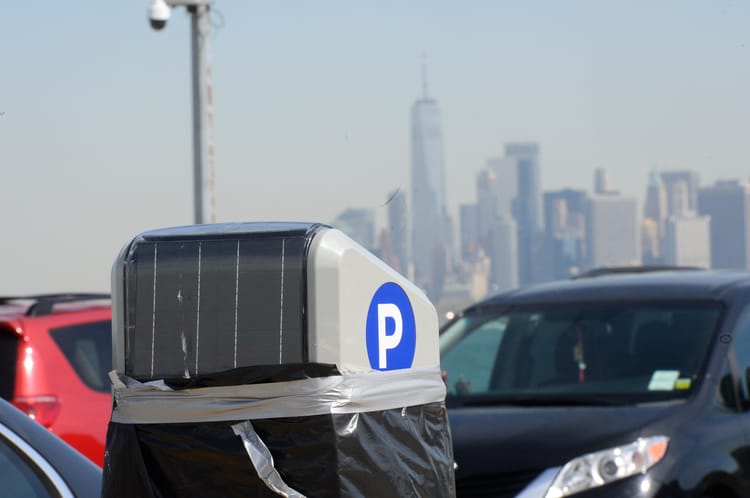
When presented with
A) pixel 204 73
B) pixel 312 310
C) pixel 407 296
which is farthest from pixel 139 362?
pixel 204 73

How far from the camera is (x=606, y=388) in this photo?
20.7ft

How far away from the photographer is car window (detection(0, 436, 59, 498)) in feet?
10.5

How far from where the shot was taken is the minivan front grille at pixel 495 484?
5496 mm

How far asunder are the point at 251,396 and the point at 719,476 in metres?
3.40

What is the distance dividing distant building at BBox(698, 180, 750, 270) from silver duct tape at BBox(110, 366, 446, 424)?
8719cm

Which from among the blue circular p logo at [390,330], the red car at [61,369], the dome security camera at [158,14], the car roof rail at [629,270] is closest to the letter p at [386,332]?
the blue circular p logo at [390,330]

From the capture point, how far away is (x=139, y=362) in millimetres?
2977

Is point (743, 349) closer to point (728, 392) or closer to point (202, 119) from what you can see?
point (728, 392)

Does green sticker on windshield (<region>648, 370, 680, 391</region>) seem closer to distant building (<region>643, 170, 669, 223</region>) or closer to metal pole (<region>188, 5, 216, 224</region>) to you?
metal pole (<region>188, 5, 216, 224</region>)

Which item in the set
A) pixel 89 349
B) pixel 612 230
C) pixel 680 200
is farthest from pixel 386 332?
pixel 680 200

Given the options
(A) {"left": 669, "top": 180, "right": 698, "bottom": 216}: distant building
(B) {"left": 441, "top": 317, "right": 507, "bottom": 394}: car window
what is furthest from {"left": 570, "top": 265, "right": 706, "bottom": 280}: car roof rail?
(A) {"left": 669, "top": 180, "right": 698, "bottom": 216}: distant building

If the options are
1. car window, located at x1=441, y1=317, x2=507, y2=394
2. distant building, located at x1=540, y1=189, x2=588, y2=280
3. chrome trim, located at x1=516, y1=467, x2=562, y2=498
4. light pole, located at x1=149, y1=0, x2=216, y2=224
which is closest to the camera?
chrome trim, located at x1=516, y1=467, x2=562, y2=498

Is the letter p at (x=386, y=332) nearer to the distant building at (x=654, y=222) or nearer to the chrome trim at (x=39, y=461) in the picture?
the chrome trim at (x=39, y=461)

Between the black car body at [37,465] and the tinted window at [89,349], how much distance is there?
378 centimetres
